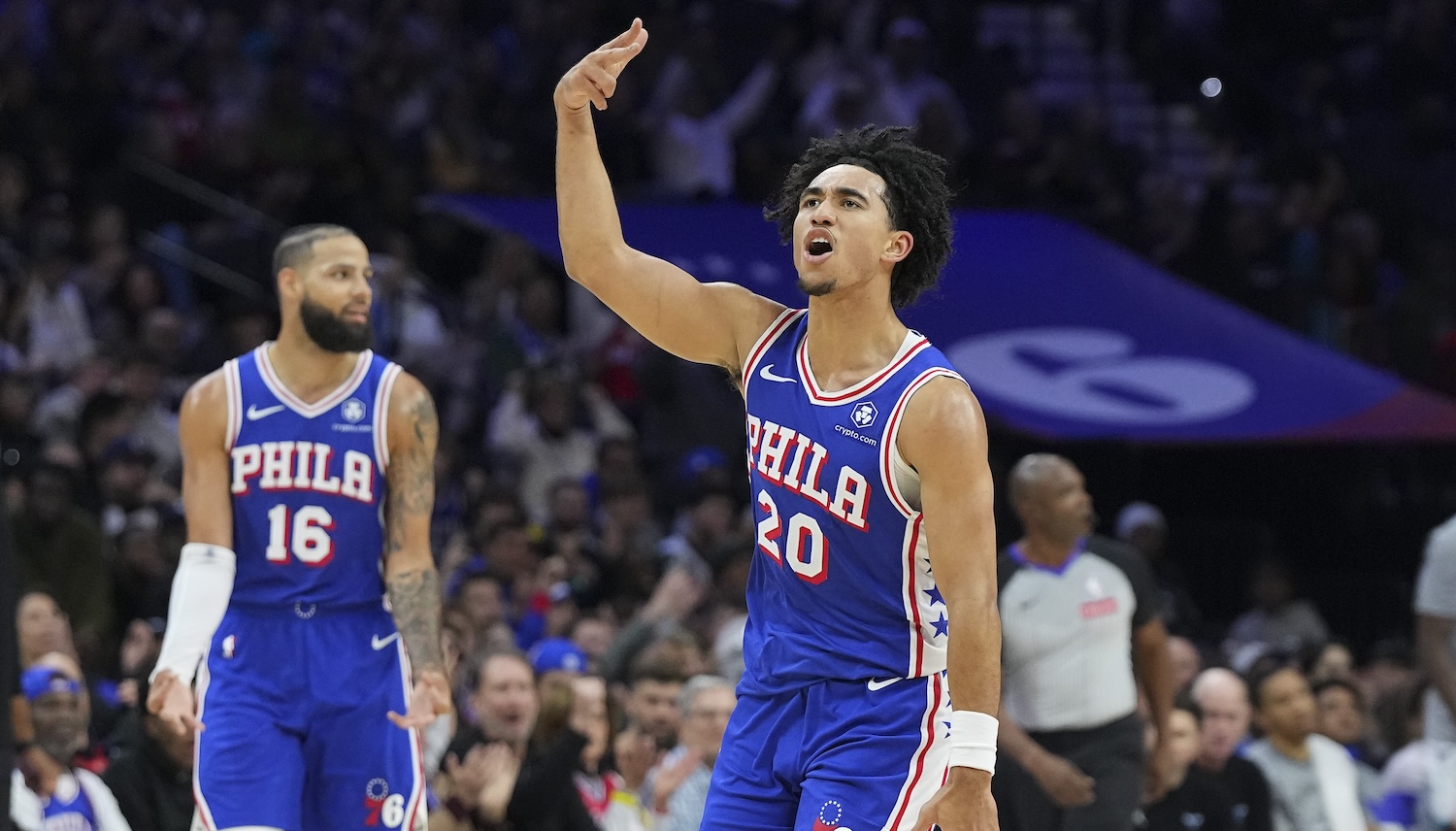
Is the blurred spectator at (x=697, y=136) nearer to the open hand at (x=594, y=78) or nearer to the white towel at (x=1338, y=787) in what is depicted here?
the white towel at (x=1338, y=787)

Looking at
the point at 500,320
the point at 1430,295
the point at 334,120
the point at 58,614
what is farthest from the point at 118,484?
the point at 1430,295

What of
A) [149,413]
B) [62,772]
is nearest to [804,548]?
[62,772]

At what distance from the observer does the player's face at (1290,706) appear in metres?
9.96

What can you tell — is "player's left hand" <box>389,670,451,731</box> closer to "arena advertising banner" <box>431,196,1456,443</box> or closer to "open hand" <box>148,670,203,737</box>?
"open hand" <box>148,670,203,737</box>

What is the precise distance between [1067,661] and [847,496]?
3671mm

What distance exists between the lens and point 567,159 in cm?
527

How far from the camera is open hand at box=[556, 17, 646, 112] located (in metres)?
5.19

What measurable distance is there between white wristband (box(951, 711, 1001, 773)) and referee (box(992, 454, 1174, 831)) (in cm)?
355

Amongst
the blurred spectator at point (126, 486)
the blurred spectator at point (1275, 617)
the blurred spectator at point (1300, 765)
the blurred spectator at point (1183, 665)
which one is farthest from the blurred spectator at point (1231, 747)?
the blurred spectator at point (126, 486)

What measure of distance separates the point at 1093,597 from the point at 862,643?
3.69 metres

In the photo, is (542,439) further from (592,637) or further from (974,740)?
(974,740)

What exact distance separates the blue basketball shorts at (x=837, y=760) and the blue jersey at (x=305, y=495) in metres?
2.04

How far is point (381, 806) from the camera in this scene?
21.3ft

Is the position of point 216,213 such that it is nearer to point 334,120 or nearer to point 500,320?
point 334,120
